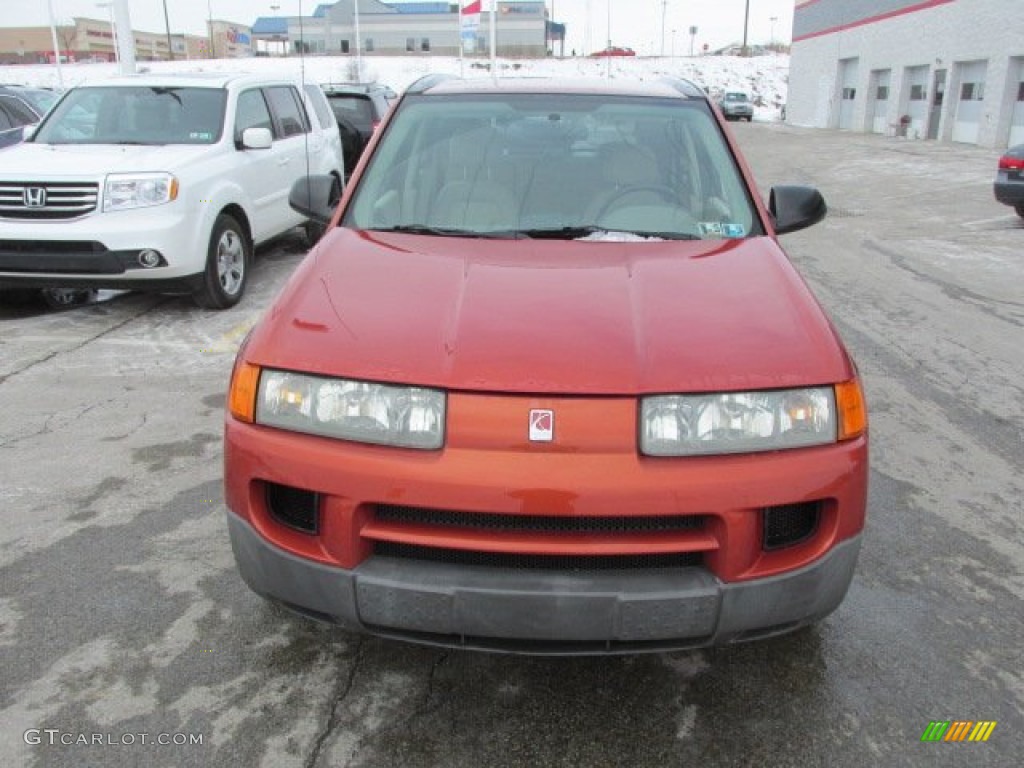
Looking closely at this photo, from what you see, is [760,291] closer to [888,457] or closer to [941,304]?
[888,457]

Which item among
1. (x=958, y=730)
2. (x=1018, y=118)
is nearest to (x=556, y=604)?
(x=958, y=730)

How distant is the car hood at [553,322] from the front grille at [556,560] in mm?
418

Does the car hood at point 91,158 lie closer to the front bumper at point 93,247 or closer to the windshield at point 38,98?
the front bumper at point 93,247

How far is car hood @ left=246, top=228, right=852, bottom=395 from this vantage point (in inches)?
83.8

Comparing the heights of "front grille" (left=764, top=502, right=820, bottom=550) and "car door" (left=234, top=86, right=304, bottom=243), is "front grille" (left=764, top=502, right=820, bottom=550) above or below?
below

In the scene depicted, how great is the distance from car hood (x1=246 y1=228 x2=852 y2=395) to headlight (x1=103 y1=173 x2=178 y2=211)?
13.4 ft

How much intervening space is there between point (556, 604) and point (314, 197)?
2522 mm

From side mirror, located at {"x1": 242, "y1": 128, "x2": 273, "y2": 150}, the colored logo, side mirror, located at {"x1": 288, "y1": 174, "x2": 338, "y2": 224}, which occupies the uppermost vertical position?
side mirror, located at {"x1": 242, "y1": 128, "x2": 273, "y2": 150}

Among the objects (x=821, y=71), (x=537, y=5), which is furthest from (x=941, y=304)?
(x=537, y=5)

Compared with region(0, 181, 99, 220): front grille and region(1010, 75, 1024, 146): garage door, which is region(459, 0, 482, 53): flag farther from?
region(0, 181, 99, 220): front grille

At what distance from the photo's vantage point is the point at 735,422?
6.95 feet

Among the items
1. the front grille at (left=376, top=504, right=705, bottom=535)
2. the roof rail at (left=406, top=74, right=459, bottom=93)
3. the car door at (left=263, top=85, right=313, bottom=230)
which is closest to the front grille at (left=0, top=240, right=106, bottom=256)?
the car door at (left=263, top=85, right=313, bottom=230)

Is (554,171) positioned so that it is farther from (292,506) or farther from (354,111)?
(354,111)

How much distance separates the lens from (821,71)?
42219mm
